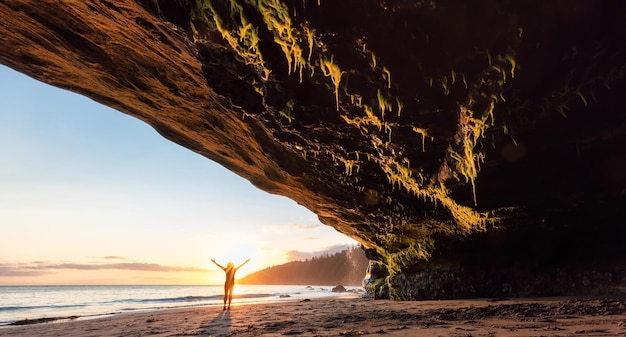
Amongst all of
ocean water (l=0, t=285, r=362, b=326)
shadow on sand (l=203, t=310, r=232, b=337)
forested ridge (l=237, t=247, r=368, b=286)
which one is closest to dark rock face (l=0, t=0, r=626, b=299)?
shadow on sand (l=203, t=310, r=232, b=337)

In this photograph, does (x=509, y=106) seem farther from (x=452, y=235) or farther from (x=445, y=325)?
(x=452, y=235)

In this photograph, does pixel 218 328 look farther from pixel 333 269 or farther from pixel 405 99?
pixel 333 269

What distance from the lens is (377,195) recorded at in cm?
1106

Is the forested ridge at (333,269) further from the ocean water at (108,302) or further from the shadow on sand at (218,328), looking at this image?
the shadow on sand at (218,328)

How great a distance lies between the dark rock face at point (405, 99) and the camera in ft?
16.8

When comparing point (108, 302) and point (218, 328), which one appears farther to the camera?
point (108, 302)

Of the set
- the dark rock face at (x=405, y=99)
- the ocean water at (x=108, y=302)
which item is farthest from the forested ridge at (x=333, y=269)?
the dark rock face at (x=405, y=99)

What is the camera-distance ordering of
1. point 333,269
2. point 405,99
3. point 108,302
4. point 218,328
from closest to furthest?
point 405,99, point 218,328, point 108,302, point 333,269

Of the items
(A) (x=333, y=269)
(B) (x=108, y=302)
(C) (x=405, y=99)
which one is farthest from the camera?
(A) (x=333, y=269)

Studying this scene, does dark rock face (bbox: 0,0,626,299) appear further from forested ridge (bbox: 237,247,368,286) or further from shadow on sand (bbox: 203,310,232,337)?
forested ridge (bbox: 237,247,368,286)

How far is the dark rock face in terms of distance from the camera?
5.12 meters

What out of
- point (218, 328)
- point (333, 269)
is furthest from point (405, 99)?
point (333, 269)

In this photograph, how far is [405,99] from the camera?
20.9 ft

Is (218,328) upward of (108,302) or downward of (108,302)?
upward
